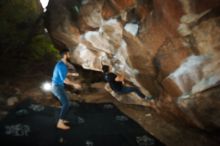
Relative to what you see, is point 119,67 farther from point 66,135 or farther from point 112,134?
point 66,135

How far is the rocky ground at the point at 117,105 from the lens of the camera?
8297 millimetres

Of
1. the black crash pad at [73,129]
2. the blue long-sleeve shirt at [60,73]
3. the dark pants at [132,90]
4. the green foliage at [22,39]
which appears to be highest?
the green foliage at [22,39]

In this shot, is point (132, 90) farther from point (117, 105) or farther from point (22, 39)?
point (22, 39)

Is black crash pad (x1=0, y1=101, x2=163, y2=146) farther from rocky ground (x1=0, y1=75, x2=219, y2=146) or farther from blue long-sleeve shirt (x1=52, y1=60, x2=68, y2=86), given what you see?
blue long-sleeve shirt (x1=52, y1=60, x2=68, y2=86)

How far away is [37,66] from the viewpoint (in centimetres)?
1513

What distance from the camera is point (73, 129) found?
790cm

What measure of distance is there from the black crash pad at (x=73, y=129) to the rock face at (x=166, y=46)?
5.58ft

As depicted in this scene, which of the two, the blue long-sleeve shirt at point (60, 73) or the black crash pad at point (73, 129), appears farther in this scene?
the blue long-sleeve shirt at point (60, 73)

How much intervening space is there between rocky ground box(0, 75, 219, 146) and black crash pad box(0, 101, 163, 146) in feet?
1.85

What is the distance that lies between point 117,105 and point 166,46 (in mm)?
3916

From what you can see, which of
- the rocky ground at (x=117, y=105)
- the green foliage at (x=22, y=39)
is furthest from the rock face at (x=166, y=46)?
the green foliage at (x=22, y=39)

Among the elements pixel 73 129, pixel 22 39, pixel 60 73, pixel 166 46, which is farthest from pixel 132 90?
pixel 22 39

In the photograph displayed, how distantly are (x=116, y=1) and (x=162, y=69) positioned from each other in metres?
3.19

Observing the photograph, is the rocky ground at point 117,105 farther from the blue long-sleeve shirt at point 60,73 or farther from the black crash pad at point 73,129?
the blue long-sleeve shirt at point 60,73
